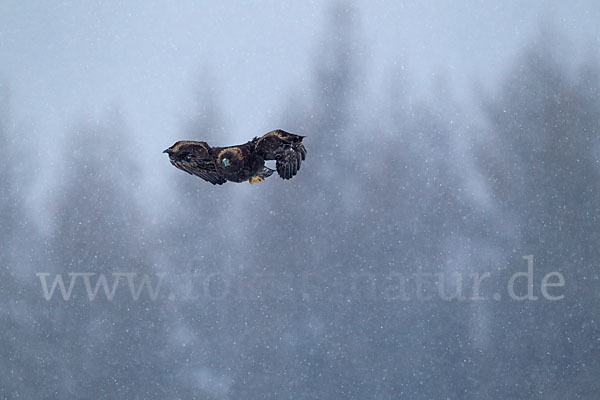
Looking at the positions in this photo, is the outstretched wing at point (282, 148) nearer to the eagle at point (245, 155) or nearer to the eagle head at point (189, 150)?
the eagle at point (245, 155)

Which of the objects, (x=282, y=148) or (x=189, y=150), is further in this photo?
(x=189, y=150)

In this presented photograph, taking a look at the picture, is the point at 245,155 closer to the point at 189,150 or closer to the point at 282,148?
the point at 282,148

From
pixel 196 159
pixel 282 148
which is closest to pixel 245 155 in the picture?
pixel 282 148

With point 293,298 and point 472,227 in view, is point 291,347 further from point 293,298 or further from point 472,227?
point 472,227

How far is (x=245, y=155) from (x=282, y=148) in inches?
31.0

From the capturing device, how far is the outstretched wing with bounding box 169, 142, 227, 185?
1398 centimetres

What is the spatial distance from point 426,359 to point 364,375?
222 centimetres

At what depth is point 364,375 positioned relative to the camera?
23031 millimetres

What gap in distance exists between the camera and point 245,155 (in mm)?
13883

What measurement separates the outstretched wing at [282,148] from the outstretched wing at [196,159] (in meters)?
1.07

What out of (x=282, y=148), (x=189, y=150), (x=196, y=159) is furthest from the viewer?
(x=196, y=159)

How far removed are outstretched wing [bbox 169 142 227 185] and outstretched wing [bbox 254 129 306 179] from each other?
107 centimetres

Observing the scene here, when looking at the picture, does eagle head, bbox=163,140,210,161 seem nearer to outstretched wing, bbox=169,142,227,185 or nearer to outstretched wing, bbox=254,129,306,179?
outstretched wing, bbox=169,142,227,185

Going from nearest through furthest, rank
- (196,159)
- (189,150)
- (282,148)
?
(282,148) → (189,150) → (196,159)
